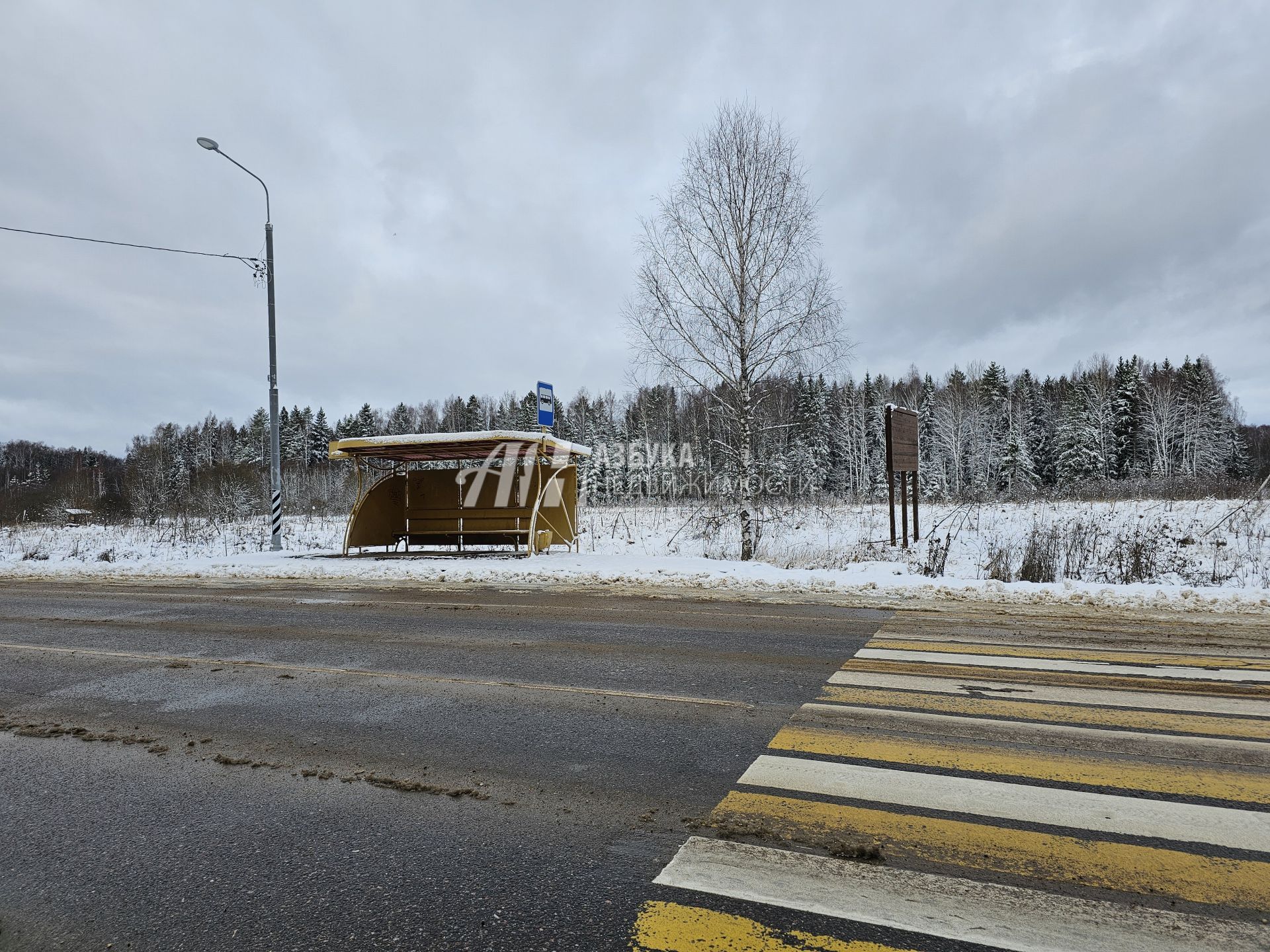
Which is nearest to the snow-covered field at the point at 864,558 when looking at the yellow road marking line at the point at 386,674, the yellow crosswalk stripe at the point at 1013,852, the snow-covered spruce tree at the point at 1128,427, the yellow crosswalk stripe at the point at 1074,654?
the yellow crosswalk stripe at the point at 1074,654

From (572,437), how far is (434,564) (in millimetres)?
54261

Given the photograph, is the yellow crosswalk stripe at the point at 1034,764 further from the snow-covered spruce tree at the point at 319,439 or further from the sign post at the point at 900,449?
the snow-covered spruce tree at the point at 319,439

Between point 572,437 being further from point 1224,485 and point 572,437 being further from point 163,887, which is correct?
point 163,887

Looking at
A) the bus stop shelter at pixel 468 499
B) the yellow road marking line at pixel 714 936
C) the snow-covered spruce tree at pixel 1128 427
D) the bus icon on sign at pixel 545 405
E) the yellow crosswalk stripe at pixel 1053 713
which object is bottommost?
the yellow road marking line at pixel 714 936

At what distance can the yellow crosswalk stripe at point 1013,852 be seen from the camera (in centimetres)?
232

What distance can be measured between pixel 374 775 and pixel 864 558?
41.0ft

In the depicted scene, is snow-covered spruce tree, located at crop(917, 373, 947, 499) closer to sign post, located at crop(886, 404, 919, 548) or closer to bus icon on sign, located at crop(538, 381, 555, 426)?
sign post, located at crop(886, 404, 919, 548)

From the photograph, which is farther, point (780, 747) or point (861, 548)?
point (861, 548)

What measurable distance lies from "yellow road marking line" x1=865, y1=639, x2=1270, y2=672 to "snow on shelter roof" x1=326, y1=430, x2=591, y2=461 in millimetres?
10296

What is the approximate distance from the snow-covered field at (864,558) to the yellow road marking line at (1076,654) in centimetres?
304

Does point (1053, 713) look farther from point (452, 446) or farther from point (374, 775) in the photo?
point (452, 446)

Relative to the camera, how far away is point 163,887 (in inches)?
99.8

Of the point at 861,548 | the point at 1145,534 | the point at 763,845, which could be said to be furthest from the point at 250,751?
the point at 1145,534

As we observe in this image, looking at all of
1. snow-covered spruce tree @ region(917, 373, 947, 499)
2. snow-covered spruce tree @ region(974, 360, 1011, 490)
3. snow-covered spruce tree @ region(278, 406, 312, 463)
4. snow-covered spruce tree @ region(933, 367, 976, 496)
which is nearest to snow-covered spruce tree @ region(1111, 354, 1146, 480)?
snow-covered spruce tree @ region(974, 360, 1011, 490)
